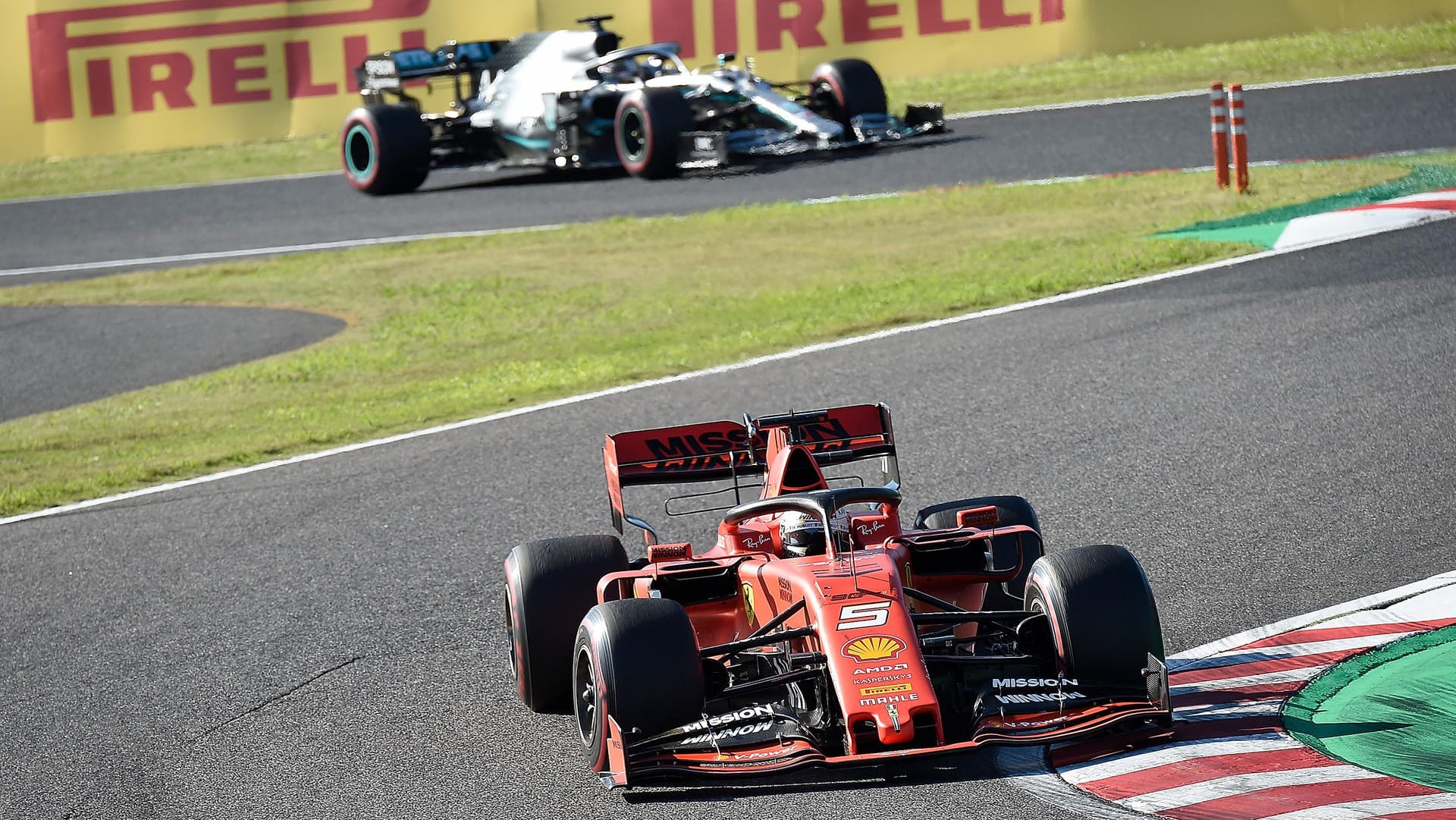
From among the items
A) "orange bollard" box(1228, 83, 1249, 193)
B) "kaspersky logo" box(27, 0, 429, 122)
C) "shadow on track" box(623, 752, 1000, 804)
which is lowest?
"shadow on track" box(623, 752, 1000, 804)

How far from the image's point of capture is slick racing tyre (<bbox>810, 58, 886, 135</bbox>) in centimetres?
2056

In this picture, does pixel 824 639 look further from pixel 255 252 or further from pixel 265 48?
pixel 265 48

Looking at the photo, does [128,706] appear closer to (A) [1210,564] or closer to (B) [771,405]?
(A) [1210,564]

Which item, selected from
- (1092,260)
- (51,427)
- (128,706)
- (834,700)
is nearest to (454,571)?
(128,706)

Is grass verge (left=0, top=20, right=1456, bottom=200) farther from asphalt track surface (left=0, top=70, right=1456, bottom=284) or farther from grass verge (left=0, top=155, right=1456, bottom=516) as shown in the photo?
grass verge (left=0, top=155, right=1456, bottom=516)

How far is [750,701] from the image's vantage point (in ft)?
18.5

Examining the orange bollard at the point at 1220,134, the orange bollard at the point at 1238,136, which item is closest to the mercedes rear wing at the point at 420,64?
the orange bollard at the point at 1220,134

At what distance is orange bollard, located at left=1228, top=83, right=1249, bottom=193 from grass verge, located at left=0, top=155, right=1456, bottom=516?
9.6 inches

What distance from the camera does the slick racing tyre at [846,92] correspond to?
20.6 m

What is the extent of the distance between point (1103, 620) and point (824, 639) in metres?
0.90

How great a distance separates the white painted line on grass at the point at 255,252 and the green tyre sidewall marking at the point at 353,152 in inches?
94.3

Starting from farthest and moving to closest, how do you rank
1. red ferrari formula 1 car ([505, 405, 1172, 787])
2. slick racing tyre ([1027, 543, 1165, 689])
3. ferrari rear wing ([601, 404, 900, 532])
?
ferrari rear wing ([601, 404, 900, 532]), slick racing tyre ([1027, 543, 1165, 689]), red ferrari formula 1 car ([505, 405, 1172, 787])

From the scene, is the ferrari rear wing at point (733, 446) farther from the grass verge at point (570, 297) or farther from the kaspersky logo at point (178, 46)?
the kaspersky logo at point (178, 46)

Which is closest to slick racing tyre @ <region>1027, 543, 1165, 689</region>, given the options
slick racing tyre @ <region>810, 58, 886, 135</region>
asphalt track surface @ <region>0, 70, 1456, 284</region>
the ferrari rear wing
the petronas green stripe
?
the ferrari rear wing
